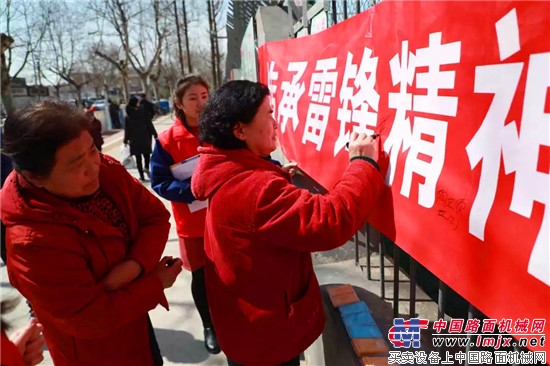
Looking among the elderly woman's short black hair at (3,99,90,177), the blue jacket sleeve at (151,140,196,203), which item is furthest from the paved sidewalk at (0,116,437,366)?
the blue jacket sleeve at (151,140,196,203)

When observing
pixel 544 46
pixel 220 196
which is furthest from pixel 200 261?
pixel 544 46

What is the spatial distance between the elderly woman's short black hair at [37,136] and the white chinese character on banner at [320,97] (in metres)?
1.17

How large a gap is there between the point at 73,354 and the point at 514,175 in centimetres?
143

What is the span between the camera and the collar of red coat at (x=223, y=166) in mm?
1302

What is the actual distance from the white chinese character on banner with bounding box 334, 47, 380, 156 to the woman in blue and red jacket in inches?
32.6

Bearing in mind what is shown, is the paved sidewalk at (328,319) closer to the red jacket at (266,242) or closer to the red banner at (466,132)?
the red jacket at (266,242)

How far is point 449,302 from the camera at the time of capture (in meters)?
2.29

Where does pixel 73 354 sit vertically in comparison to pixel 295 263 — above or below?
below

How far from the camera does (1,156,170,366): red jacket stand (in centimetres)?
118

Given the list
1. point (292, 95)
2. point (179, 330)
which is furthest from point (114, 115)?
point (292, 95)

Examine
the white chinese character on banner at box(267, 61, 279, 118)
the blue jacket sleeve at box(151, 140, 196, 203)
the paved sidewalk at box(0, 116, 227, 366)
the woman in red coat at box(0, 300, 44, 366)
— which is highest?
the white chinese character on banner at box(267, 61, 279, 118)

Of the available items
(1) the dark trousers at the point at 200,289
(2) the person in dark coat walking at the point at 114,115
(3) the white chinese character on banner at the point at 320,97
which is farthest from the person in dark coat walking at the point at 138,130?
(2) the person in dark coat walking at the point at 114,115

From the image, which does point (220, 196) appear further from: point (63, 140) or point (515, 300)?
point (515, 300)

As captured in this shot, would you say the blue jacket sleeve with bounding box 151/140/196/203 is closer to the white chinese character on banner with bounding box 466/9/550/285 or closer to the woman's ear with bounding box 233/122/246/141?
the woman's ear with bounding box 233/122/246/141
